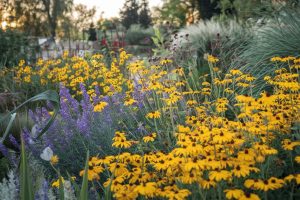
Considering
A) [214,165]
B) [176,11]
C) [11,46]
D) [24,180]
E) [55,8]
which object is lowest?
[24,180]

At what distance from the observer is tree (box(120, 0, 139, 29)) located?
32013mm

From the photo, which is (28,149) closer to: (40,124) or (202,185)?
(40,124)

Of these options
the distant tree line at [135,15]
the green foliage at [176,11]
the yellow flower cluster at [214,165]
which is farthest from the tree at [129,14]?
the yellow flower cluster at [214,165]

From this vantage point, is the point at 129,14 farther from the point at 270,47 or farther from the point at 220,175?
the point at 220,175

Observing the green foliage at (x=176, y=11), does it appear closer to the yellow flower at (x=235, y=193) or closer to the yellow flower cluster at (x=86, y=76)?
the yellow flower cluster at (x=86, y=76)

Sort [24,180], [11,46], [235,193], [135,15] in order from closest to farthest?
[235,193], [24,180], [11,46], [135,15]

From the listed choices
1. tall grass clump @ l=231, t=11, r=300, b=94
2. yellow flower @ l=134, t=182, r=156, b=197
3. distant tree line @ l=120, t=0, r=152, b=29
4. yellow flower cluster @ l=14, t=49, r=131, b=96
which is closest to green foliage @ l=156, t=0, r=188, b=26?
distant tree line @ l=120, t=0, r=152, b=29

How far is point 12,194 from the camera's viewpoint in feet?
8.09

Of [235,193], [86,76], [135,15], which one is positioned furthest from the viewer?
[135,15]

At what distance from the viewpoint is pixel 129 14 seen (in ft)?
108

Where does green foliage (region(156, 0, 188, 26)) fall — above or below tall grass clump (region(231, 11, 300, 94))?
above

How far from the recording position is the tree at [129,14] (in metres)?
32.0

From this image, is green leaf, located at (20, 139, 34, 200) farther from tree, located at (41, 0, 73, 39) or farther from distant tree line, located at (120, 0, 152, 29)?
tree, located at (41, 0, 73, 39)

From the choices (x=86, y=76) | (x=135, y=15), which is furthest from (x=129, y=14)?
(x=86, y=76)
